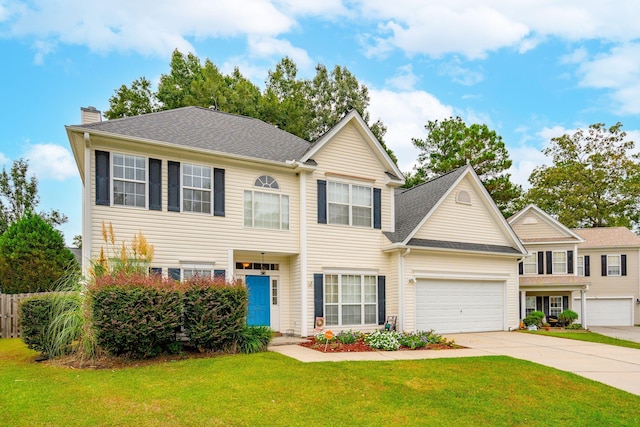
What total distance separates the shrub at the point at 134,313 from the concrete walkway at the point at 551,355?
2.95 metres

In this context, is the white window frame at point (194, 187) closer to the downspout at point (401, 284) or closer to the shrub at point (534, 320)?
the downspout at point (401, 284)

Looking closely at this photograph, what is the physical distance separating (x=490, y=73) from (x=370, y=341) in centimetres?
1347

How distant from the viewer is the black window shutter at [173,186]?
12312 millimetres

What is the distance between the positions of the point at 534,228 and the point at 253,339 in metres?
18.3

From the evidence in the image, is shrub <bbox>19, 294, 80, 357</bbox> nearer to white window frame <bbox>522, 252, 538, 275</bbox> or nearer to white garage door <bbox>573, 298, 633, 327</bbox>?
white window frame <bbox>522, 252, 538, 275</bbox>

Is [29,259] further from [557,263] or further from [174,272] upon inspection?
[557,263]

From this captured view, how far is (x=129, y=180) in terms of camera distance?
38.7 ft

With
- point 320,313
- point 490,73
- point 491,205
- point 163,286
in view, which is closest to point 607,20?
point 490,73

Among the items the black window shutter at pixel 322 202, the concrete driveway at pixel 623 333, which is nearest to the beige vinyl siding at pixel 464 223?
the black window shutter at pixel 322 202

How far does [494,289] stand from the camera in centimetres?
1725

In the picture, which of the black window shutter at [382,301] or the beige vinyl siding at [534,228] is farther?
the beige vinyl siding at [534,228]

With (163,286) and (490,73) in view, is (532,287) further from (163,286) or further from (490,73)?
(163,286)

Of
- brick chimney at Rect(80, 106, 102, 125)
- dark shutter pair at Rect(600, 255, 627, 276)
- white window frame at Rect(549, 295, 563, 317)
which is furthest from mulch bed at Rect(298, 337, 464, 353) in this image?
dark shutter pair at Rect(600, 255, 627, 276)

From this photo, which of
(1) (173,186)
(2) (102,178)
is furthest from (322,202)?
(2) (102,178)
